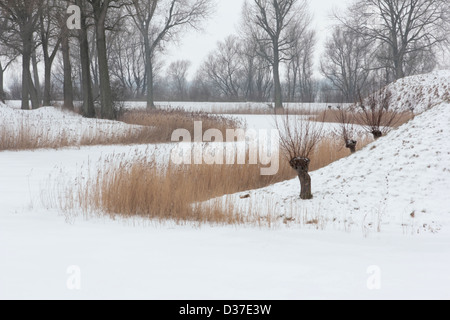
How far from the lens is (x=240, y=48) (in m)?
52.8

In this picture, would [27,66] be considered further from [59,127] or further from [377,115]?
[377,115]

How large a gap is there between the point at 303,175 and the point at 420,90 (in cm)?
1574

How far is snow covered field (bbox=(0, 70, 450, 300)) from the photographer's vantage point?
292 cm

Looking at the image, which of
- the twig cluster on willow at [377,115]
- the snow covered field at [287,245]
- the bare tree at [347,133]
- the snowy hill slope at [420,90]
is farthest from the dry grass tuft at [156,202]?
the snowy hill slope at [420,90]

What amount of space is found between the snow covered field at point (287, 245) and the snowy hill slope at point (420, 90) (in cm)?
1250

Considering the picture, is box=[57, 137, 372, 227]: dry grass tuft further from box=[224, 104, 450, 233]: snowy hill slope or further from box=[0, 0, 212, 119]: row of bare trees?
box=[0, 0, 212, 119]: row of bare trees

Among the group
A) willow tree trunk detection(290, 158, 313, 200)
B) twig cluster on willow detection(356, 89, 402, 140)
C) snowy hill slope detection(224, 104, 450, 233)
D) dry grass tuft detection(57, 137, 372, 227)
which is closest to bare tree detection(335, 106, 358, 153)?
twig cluster on willow detection(356, 89, 402, 140)

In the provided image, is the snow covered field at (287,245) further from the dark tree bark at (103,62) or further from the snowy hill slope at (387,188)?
the dark tree bark at (103,62)

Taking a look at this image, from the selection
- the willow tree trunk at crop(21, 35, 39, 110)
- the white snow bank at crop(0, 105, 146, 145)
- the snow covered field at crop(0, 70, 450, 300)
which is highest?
the willow tree trunk at crop(21, 35, 39, 110)

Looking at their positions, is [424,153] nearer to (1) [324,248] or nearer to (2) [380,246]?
(2) [380,246]

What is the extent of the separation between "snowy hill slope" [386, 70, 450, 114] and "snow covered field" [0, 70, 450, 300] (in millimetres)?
12502

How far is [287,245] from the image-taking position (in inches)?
161

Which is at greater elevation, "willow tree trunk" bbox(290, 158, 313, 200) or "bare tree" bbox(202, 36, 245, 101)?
"bare tree" bbox(202, 36, 245, 101)
